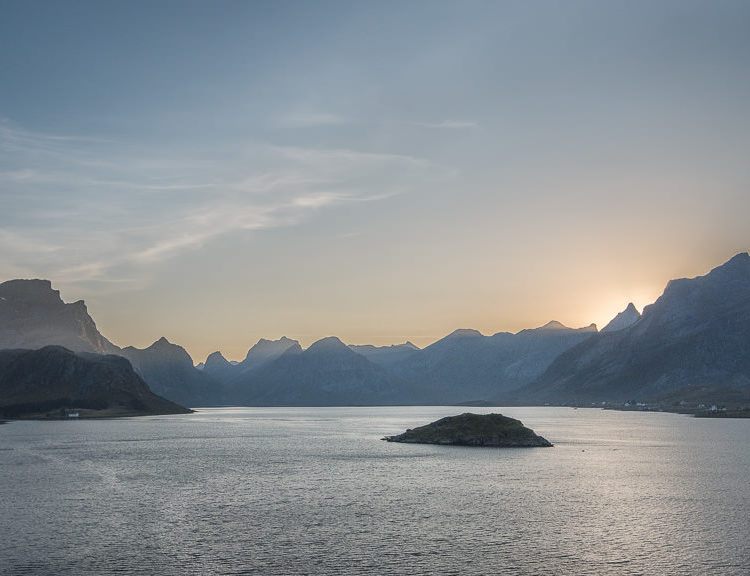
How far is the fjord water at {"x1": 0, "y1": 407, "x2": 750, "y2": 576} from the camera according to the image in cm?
6097

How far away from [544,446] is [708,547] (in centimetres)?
12752

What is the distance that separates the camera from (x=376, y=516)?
3233 inches

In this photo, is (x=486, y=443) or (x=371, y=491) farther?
(x=486, y=443)

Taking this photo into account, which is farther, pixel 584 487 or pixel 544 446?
pixel 544 446

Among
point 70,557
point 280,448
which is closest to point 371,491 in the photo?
point 70,557

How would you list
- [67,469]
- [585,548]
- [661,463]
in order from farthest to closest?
[661,463] → [67,469] → [585,548]

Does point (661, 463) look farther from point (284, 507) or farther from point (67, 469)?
point (67, 469)

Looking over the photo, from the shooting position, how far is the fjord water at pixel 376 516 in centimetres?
6097

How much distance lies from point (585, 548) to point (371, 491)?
42785 mm

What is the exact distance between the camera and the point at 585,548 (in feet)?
219

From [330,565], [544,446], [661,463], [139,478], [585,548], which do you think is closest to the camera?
[330,565]

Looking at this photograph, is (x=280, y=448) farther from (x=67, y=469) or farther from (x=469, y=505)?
(x=469, y=505)

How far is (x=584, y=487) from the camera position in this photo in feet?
356

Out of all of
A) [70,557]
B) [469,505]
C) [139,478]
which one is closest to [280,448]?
[139,478]
